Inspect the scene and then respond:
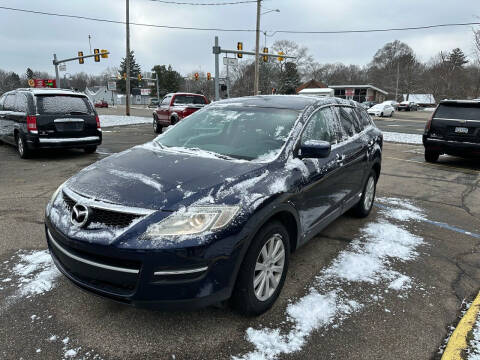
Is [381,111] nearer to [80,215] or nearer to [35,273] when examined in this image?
[35,273]

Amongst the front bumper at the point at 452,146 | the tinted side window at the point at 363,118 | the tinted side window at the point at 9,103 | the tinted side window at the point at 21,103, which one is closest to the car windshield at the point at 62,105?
the tinted side window at the point at 21,103

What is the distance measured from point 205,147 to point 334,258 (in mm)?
1803

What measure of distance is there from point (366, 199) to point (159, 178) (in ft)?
11.0

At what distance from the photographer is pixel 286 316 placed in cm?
275

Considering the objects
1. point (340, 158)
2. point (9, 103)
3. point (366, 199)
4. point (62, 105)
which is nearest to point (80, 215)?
point (340, 158)

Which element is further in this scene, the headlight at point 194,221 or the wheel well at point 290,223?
the wheel well at point 290,223

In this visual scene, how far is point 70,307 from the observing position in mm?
2783

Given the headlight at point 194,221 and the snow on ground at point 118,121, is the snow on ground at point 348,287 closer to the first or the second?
the headlight at point 194,221

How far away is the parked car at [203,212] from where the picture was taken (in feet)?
7.20

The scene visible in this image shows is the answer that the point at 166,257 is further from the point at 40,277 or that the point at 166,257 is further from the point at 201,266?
the point at 40,277

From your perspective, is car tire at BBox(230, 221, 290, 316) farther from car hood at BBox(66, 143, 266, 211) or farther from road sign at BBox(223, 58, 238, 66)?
road sign at BBox(223, 58, 238, 66)

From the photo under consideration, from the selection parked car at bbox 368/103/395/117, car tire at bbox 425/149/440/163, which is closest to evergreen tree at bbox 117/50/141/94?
parked car at bbox 368/103/395/117

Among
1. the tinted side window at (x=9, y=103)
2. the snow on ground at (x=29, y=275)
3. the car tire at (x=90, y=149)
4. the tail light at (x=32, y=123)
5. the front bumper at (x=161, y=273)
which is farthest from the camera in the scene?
the car tire at (x=90, y=149)

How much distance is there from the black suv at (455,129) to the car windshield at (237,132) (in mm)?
7127
